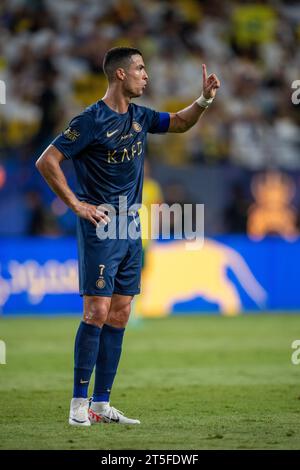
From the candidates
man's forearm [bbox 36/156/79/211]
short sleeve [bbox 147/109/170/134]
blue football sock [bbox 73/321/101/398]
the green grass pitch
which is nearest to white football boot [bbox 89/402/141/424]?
the green grass pitch

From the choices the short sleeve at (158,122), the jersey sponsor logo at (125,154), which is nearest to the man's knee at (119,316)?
the jersey sponsor logo at (125,154)

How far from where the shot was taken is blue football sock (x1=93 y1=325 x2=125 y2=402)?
6.75 meters

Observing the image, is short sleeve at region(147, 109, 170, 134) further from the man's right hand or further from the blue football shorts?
the man's right hand

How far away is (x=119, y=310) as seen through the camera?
6.75 m

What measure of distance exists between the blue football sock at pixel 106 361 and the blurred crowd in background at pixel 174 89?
903 centimetres

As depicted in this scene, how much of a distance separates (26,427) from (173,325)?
7.79m

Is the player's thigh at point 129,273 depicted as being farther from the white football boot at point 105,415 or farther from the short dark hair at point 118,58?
the short dark hair at point 118,58

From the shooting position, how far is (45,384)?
8.66m

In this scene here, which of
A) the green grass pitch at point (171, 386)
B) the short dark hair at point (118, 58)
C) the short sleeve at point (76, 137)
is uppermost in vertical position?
the short dark hair at point (118, 58)

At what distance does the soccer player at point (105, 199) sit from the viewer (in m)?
6.41

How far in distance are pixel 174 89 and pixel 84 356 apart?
12774 mm

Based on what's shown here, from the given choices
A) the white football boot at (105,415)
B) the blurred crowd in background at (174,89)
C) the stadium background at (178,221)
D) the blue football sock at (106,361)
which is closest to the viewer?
the white football boot at (105,415)

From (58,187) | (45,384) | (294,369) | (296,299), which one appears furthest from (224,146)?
(58,187)

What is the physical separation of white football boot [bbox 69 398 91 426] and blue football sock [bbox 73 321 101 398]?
0.13 feet
